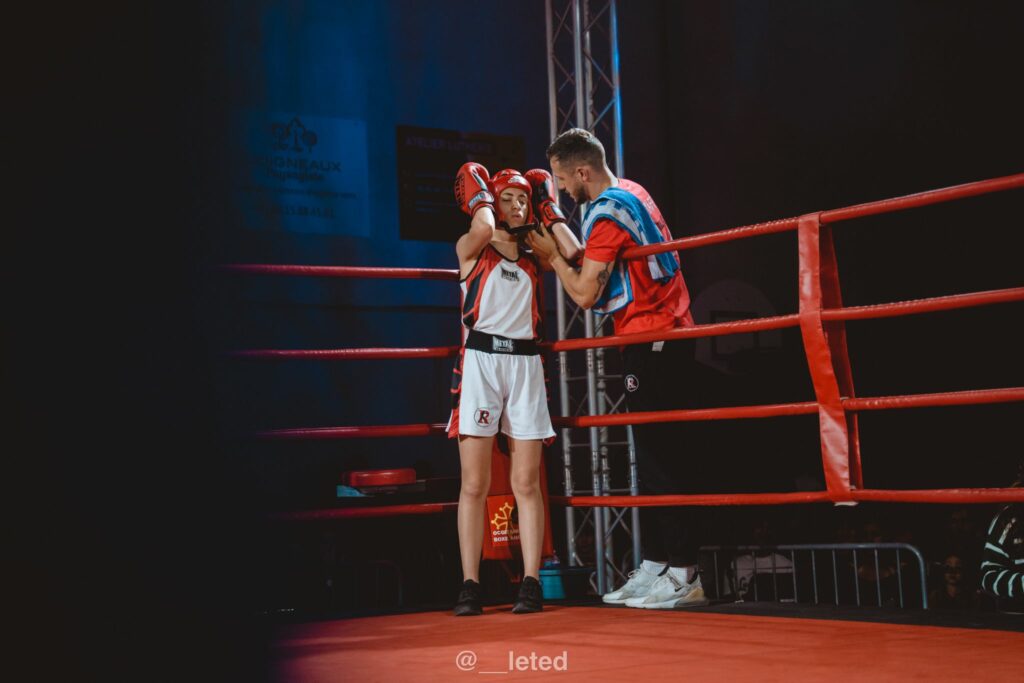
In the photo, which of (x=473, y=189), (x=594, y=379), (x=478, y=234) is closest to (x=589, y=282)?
(x=478, y=234)

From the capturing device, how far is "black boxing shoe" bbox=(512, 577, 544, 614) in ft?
10.6

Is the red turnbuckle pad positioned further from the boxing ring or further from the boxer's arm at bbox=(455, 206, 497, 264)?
the boxer's arm at bbox=(455, 206, 497, 264)

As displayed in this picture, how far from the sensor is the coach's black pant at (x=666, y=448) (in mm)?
3270

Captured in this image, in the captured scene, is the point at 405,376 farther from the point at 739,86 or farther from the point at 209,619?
the point at 209,619

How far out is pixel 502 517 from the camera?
143 inches

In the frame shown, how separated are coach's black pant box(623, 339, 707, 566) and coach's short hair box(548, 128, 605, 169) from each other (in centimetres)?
67

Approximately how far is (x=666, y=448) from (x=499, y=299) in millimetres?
710

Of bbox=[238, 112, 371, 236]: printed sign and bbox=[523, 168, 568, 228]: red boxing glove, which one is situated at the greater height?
bbox=[238, 112, 371, 236]: printed sign

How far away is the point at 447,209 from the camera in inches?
326

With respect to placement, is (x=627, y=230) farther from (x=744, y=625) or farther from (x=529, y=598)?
(x=744, y=625)

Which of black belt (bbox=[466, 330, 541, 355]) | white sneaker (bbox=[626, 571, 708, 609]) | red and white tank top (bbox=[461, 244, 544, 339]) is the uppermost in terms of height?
red and white tank top (bbox=[461, 244, 544, 339])

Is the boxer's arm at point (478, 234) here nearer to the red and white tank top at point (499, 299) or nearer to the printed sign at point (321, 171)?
the red and white tank top at point (499, 299)

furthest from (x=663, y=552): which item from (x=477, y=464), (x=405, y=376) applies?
(x=405, y=376)

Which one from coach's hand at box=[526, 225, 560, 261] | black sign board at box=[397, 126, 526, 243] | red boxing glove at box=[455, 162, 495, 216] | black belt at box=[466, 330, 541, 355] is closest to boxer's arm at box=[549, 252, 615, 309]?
coach's hand at box=[526, 225, 560, 261]
